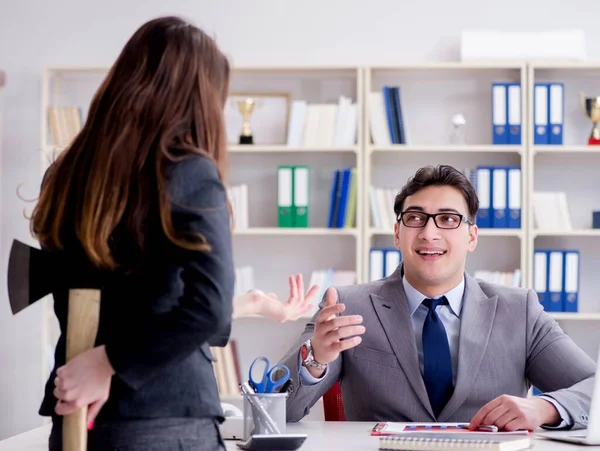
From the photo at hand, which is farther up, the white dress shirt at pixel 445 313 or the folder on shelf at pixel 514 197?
the folder on shelf at pixel 514 197

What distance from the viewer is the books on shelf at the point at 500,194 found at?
15.1ft

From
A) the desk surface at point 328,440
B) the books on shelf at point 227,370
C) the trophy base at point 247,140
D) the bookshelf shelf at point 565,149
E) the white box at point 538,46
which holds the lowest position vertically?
the books on shelf at point 227,370

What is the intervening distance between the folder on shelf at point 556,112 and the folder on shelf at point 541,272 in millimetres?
572

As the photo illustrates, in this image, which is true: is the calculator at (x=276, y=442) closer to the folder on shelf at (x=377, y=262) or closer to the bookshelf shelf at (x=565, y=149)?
the folder on shelf at (x=377, y=262)

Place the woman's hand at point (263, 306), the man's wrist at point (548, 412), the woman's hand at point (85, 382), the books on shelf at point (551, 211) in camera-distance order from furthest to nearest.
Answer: the books on shelf at point (551, 211)
the man's wrist at point (548, 412)
the woman's hand at point (263, 306)
the woman's hand at point (85, 382)

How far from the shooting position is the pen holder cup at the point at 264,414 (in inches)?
77.5

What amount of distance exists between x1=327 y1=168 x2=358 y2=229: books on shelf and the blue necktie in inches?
86.2

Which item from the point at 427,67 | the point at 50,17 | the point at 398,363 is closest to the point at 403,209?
the point at 398,363

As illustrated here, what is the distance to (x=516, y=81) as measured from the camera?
4.89m

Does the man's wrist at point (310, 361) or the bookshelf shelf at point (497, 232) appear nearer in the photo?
the man's wrist at point (310, 361)

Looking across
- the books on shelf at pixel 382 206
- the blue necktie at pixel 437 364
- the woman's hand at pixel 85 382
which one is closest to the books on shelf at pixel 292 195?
the books on shelf at pixel 382 206

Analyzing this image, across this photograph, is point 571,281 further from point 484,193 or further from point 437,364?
point 437,364

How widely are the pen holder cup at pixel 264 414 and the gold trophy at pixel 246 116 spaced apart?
9.60 ft

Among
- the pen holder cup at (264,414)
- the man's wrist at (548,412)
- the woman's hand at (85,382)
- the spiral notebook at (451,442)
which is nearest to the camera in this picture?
the woman's hand at (85,382)
